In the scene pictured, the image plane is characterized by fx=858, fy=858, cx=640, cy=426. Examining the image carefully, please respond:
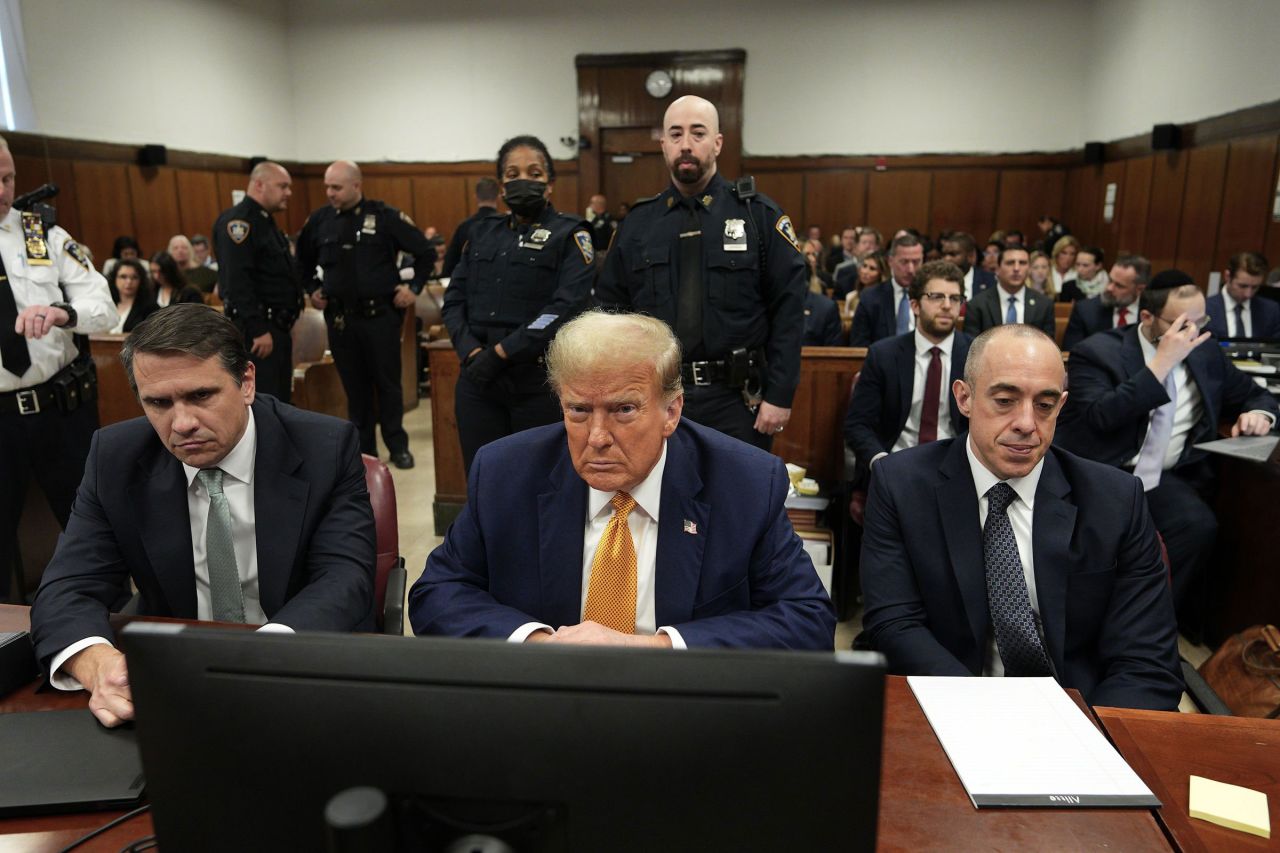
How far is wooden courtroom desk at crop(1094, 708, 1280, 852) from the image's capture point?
105cm

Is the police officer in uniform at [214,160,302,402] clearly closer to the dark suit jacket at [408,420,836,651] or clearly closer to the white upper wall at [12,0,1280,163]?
the dark suit jacket at [408,420,836,651]

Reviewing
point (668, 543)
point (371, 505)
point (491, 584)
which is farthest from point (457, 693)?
point (371, 505)

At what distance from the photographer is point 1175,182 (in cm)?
873

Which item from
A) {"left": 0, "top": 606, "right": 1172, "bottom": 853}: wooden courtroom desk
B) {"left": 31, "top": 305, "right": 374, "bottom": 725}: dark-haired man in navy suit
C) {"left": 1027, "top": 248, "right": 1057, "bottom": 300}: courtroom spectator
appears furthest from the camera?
{"left": 1027, "top": 248, "right": 1057, "bottom": 300}: courtroom spectator

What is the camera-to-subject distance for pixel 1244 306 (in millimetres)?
5297

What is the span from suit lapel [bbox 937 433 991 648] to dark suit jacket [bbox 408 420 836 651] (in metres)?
0.33

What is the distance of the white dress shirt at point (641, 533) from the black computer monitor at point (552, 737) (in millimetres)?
960

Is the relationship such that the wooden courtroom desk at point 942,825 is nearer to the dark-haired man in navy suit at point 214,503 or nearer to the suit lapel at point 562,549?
the dark-haired man in navy suit at point 214,503

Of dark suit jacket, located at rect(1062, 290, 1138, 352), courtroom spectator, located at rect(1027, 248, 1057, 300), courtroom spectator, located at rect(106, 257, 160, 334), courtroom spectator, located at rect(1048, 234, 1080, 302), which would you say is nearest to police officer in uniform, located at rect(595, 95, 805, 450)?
dark suit jacket, located at rect(1062, 290, 1138, 352)

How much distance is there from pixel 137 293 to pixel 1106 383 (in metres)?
5.29

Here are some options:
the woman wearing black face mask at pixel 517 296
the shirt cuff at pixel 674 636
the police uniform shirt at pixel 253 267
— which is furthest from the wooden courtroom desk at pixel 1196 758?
the police uniform shirt at pixel 253 267

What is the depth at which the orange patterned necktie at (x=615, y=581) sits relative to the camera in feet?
5.26

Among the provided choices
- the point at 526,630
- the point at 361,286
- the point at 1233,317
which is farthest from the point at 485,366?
the point at 1233,317

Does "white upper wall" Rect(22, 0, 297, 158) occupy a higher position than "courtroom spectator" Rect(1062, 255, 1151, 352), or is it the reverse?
"white upper wall" Rect(22, 0, 297, 158)
